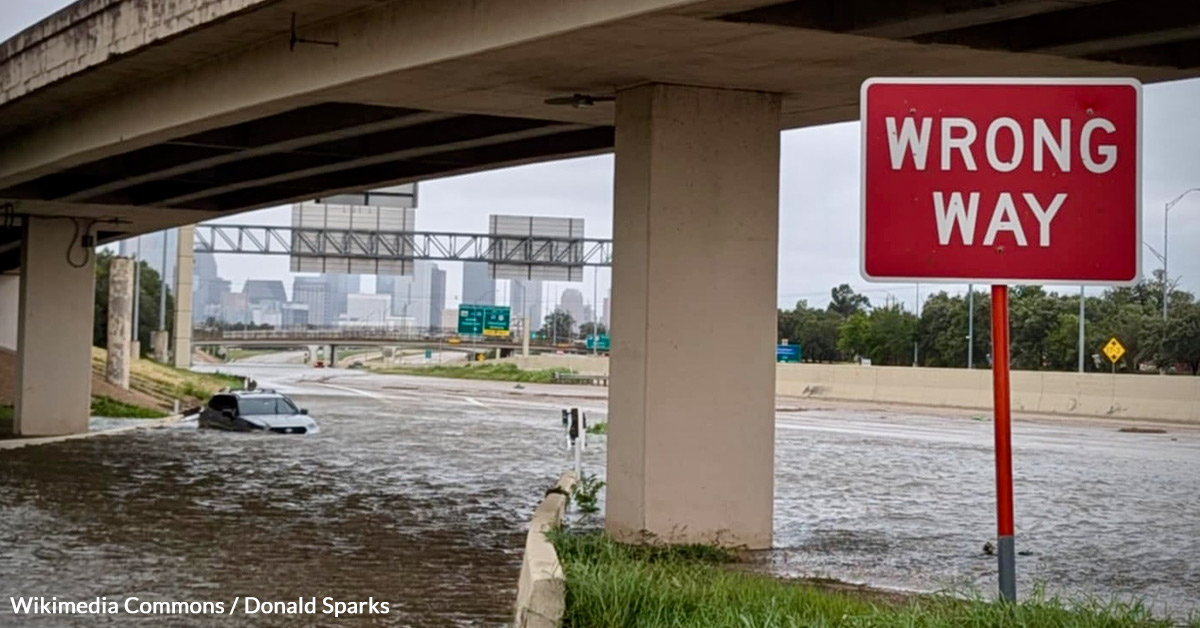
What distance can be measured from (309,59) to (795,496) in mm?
9626

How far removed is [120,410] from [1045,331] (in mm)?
58164

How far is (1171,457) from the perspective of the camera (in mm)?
33000

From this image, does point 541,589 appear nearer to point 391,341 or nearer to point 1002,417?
point 1002,417

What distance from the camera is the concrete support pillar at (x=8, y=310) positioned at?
196 feet

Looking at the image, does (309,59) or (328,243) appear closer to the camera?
(309,59)

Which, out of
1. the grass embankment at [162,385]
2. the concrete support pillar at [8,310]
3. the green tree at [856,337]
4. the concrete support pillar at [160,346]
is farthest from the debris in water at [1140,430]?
the green tree at [856,337]

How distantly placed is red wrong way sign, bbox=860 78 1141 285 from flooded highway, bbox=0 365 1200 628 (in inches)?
277

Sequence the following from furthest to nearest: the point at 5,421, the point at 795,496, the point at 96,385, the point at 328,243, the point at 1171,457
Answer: the point at 328,243 → the point at 96,385 → the point at 5,421 → the point at 1171,457 → the point at 795,496

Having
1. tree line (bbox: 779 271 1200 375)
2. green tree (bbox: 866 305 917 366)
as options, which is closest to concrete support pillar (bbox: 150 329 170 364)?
tree line (bbox: 779 271 1200 375)

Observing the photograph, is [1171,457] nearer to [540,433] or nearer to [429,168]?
[540,433]

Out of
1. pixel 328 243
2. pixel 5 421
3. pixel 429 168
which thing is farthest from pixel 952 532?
pixel 328 243

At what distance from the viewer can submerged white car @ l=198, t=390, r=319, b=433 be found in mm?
36938

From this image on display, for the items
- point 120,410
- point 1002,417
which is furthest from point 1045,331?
point 1002,417

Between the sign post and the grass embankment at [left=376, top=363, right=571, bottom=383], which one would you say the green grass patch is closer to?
the sign post
